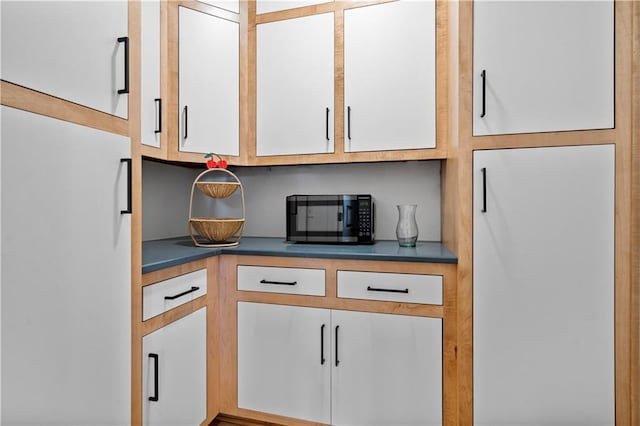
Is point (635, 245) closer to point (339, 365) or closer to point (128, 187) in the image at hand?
point (339, 365)

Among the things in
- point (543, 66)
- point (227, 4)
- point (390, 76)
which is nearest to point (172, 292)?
point (390, 76)

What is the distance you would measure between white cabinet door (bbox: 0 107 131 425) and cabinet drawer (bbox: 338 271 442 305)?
2.96ft

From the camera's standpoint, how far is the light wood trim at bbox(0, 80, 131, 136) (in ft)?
2.84

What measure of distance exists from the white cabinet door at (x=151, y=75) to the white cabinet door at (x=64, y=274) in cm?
73

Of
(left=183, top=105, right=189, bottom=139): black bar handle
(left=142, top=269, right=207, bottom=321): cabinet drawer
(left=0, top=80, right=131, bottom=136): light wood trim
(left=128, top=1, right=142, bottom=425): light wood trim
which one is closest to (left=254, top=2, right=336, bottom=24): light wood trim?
(left=183, top=105, right=189, bottom=139): black bar handle

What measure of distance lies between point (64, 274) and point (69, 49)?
0.58 meters

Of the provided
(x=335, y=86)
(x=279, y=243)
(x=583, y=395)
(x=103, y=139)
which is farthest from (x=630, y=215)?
(x=103, y=139)

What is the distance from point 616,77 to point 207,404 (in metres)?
2.17

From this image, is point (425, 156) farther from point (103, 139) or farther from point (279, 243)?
point (103, 139)

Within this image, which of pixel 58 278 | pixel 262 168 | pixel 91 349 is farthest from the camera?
pixel 262 168

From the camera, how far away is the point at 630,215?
1464 mm

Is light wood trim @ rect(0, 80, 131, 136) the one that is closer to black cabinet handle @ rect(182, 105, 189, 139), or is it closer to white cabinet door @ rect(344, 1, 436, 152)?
black cabinet handle @ rect(182, 105, 189, 139)

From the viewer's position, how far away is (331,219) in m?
2.13

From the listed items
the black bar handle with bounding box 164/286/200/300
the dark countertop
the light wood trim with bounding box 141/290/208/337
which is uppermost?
the dark countertop
